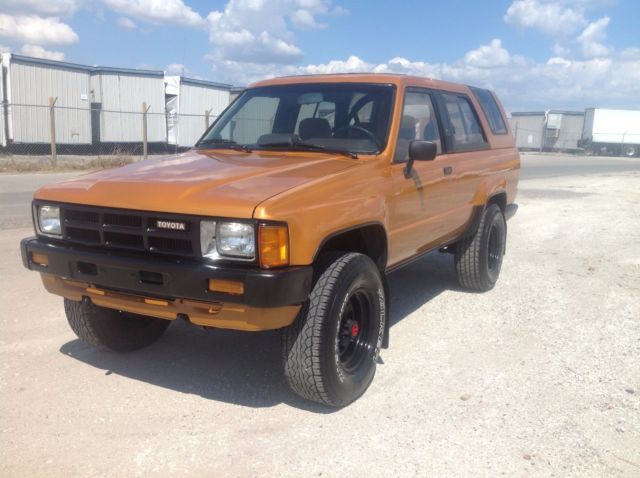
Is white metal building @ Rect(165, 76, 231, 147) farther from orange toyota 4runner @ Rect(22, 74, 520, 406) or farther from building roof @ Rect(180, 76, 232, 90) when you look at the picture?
orange toyota 4runner @ Rect(22, 74, 520, 406)

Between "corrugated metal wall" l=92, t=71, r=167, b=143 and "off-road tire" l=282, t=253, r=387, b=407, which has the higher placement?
"corrugated metal wall" l=92, t=71, r=167, b=143

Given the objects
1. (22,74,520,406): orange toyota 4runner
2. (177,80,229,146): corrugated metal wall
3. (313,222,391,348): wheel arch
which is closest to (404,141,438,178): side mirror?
(22,74,520,406): orange toyota 4runner

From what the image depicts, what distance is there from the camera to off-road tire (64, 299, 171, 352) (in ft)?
12.7

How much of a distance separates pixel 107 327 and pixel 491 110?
4.44 meters

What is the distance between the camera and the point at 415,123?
177 inches

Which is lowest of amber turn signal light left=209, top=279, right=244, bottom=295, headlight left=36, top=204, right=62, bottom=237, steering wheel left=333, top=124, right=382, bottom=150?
amber turn signal light left=209, top=279, right=244, bottom=295

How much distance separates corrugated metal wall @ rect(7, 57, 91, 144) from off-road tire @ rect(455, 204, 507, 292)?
17.3 meters

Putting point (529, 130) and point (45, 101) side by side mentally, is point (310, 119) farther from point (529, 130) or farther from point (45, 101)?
point (529, 130)

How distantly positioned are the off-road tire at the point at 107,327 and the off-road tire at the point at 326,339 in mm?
1383

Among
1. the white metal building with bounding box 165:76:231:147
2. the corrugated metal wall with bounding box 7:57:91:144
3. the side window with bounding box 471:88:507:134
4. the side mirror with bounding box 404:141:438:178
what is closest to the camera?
the side mirror with bounding box 404:141:438:178

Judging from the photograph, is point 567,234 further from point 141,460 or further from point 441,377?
point 141,460

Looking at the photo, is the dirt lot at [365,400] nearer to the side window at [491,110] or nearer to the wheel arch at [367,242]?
the wheel arch at [367,242]

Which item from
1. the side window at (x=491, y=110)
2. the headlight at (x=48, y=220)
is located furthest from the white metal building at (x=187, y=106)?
the headlight at (x=48, y=220)

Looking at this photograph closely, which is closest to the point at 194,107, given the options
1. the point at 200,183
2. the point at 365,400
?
the point at 200,183
